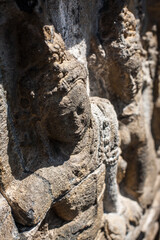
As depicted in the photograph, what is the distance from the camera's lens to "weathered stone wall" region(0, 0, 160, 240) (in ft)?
3.47

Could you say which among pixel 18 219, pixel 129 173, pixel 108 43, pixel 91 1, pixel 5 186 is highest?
pixel 91 1

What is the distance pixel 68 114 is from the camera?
3.77ft

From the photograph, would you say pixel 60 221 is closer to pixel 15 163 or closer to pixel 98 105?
pixel 15 163

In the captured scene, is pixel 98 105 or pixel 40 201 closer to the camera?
pixel 40 201

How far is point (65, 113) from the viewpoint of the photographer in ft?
3.74

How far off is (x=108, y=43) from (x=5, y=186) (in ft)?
2.89

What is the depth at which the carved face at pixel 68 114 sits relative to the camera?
111cm

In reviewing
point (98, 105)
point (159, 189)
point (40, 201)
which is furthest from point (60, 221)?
point (159, 189)

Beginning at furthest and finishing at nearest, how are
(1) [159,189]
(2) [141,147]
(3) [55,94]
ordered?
(1) [159,189]
(2) [141,147]
(3) [55,94]

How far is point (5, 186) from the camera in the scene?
1.10 metres

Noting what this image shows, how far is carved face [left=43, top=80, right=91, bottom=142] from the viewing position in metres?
1.11

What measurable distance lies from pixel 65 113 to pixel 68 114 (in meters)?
0.02

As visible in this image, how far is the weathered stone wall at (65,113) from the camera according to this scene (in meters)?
1.06

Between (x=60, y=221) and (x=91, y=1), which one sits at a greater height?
(x=91, y=1)
